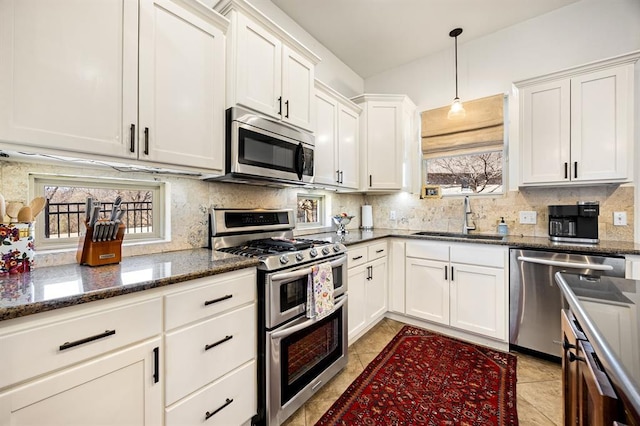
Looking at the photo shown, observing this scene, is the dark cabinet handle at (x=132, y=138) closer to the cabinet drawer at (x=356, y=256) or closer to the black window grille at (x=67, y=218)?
the black window grille at (x=67, y=218)

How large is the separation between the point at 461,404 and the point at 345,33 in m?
3.49

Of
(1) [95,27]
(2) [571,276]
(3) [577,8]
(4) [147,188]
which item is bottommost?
(2) [571,276]

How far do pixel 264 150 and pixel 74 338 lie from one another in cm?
138

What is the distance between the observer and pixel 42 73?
1088 mm

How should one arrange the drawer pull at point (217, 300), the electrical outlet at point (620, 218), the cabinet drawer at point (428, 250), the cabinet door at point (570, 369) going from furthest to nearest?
the cabinet drawer at point (428, 250), the electrical outlet at point (620, 218), the drawer pull at point (217, 300), the cabinet door at point (570, 369)

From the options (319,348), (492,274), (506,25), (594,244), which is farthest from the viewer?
(506,25)

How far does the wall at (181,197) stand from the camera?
4.16 feet

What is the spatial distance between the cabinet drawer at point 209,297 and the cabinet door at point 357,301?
3.62 ft

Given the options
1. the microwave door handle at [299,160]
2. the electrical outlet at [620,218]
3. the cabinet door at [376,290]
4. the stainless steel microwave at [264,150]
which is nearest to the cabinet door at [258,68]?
the stainless steel microwave at [264,150]

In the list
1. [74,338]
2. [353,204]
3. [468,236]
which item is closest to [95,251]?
[74,338]

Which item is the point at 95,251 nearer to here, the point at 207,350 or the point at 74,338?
the point at 74,338

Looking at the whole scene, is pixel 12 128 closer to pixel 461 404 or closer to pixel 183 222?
pixel 183 222

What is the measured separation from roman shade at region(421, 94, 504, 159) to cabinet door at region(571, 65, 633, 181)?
0.68 m

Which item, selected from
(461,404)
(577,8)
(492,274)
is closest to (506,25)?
(577,8)
